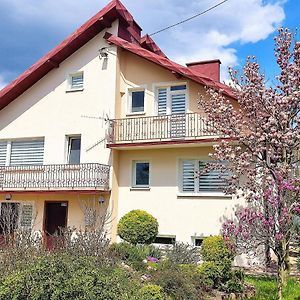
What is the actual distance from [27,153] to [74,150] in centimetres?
247

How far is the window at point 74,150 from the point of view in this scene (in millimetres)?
18328

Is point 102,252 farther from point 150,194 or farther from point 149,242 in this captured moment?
point 150,194

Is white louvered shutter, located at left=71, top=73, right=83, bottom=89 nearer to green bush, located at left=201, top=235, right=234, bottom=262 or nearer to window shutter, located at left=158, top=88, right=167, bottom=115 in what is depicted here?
window shutter, located at left=158, top=88, right=167, bottom=115

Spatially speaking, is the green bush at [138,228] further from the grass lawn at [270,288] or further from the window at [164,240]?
the grass lawn at [270,288]

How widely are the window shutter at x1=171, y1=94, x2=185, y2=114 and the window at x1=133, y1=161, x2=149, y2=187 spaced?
8.20ft

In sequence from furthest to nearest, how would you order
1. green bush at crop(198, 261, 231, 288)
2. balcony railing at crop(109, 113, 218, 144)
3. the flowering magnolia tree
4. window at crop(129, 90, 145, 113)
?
window at crop(129, 90, 145, 113), balcony railing at crop(109, 113, 218, 144), green bush at crop(198, 261, 231, 288), the flowering magnolia tree

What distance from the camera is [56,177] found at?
17328 mm

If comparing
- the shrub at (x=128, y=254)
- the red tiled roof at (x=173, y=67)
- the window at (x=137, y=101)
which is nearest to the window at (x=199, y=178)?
the red tiled roof at (x=173, y=67)

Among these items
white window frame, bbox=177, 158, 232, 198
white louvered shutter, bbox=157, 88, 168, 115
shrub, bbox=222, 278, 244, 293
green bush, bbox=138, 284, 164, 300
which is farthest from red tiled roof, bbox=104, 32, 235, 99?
green bush, bbox=138, 284, 164, 300

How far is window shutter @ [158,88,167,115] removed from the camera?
56.6 feet

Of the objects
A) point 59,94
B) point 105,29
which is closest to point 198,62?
point 105,29

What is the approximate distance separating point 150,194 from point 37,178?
496 centimetres

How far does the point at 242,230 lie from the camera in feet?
33.8

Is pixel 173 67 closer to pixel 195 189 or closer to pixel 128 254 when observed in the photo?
pixel 195 189
